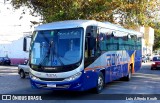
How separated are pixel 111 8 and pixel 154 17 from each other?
14.3ft

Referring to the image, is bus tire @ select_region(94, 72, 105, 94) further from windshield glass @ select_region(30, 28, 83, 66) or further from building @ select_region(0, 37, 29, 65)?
building @ select_region(0, 37, 29, 65)

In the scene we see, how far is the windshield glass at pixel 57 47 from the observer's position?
13.0 m

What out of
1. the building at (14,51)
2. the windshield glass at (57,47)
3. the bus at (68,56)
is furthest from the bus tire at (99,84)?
the building at (14,51)

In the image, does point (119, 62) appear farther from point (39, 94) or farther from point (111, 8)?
point (111, 8)

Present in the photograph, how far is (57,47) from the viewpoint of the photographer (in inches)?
520

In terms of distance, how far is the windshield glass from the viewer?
42.7 feet

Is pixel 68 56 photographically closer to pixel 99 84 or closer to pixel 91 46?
pixel 91 46

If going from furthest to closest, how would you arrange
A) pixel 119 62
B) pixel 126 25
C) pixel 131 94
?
pixel 126 25 → pixel 119 62 → pixel 131 94

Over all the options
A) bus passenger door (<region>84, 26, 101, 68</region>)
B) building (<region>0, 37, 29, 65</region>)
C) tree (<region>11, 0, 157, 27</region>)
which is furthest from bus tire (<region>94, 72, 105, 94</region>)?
building (<region>0, 37, 29, 65</region>)

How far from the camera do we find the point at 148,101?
42.2 feet

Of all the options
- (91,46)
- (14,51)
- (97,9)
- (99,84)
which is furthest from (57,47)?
(14,51)

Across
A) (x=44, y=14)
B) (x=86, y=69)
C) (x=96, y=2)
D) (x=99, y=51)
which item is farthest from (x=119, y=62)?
(x=44, y=14)

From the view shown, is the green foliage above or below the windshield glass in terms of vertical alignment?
above

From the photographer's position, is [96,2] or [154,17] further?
[154,17]
